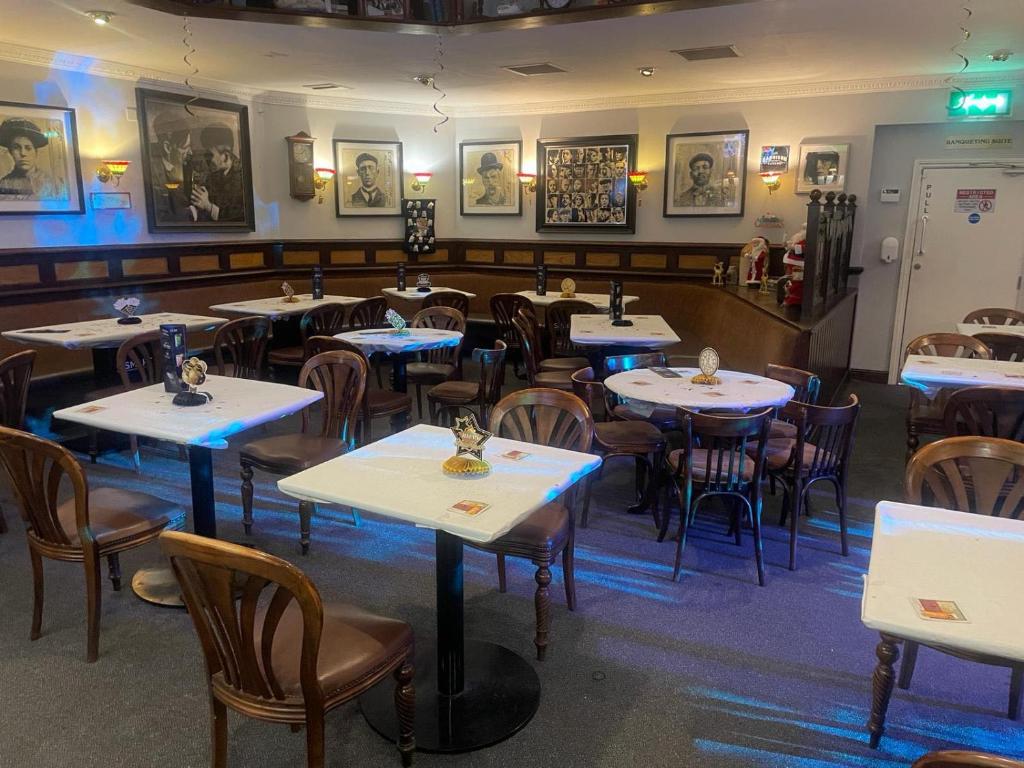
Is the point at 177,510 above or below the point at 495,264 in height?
below

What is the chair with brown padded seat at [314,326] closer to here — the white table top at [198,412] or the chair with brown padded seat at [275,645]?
the white table top at [198,412]

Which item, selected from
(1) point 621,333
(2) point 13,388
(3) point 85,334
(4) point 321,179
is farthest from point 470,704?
(4) point 321,179

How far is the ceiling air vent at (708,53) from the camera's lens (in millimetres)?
5883

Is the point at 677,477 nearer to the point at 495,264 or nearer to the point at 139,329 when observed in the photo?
the point at 139,329

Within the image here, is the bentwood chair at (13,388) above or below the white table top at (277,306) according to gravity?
below

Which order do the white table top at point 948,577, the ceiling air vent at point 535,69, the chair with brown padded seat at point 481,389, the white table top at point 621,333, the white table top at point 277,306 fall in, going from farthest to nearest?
the ceiling air vent at point 535,69, the white table top at point 277,306, the white table top at point 621,333, the chair with brown padded seat at point 481,389, the white table top at point 948,577

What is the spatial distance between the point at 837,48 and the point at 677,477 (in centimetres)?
428

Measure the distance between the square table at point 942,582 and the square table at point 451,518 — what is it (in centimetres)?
89

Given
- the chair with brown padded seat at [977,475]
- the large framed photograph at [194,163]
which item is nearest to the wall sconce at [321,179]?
the large framed photograph at [194,163]

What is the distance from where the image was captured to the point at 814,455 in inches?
139

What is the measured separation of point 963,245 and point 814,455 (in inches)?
197

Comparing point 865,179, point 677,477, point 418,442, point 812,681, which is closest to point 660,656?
point 812,681

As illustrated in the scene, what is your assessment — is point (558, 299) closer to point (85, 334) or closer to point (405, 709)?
point (85, 334)

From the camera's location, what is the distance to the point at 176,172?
7.47 meters
